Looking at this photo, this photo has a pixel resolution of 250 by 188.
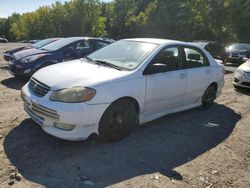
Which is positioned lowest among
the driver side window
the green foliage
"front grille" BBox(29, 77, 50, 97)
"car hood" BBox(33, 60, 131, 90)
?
the green foliage

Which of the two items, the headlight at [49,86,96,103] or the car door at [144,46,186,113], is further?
the car door at [144,46,186,113]

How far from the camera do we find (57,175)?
13.5ft

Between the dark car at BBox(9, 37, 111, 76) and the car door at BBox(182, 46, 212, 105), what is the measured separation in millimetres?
4708

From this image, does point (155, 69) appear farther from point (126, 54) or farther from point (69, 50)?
point (69, 50)

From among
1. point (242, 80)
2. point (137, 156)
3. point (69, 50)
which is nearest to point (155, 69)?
point (137, 156)

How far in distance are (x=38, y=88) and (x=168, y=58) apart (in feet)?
8.02

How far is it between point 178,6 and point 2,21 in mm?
82741

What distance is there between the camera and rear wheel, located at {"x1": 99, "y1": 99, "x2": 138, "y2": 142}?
498 cm

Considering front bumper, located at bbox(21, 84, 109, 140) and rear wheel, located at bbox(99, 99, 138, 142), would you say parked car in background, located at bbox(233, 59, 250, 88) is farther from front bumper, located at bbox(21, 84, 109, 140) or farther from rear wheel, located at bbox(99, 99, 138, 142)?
front bumper, located at bbox(21, 84, 109, 140)

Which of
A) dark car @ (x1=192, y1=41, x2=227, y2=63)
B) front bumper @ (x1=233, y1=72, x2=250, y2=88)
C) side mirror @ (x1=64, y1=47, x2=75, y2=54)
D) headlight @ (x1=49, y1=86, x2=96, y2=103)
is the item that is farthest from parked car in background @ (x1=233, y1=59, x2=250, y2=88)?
dark car @ (x1=192, y1=41, x2=227, y2=63)

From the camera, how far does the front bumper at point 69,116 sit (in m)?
4.60

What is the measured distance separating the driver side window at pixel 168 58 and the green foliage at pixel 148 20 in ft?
116

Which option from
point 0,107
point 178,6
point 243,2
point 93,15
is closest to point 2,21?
point 93,15

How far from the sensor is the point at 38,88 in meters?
5.09
